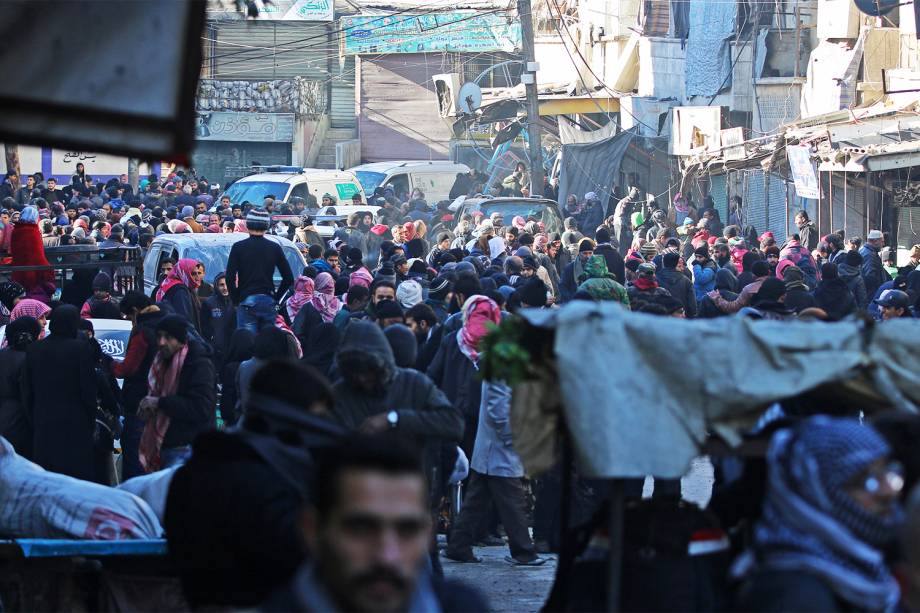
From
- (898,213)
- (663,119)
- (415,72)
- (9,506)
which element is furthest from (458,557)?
(415,72)

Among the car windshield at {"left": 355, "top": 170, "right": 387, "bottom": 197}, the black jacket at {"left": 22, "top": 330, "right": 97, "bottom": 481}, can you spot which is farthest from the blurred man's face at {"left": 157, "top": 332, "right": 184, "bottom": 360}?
the car windshield at {"left": 355, "top": 170, "right": 387, "bottom": 197}

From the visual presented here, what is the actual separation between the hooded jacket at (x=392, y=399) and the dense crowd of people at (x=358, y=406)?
0.01 m

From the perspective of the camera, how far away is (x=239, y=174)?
162ft

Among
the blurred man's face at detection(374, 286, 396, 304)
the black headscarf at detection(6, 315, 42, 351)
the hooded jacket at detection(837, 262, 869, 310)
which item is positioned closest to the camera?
the black headscarf at detection(6, 315, 42, 351)

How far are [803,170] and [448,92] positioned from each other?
1859 centimetres

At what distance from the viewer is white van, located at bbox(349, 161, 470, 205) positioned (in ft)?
116

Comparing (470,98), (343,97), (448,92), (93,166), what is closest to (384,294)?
(470,98)

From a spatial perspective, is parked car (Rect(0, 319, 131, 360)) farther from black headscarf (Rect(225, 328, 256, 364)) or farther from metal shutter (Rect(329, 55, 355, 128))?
metal shutter (Rect(329, 55, 355, 128))

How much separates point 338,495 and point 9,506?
13.1 feet

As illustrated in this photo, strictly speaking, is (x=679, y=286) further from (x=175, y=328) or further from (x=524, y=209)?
(x=524, y=209)

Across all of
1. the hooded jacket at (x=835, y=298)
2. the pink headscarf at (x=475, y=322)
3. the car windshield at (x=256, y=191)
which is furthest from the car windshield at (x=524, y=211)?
the pink headscarf at (x=475, y=322)

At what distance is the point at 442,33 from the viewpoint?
47469mm

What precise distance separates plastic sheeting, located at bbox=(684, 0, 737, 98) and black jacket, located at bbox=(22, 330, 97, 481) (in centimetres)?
2788

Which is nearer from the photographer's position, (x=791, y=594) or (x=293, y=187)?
(x=791, y=594)
